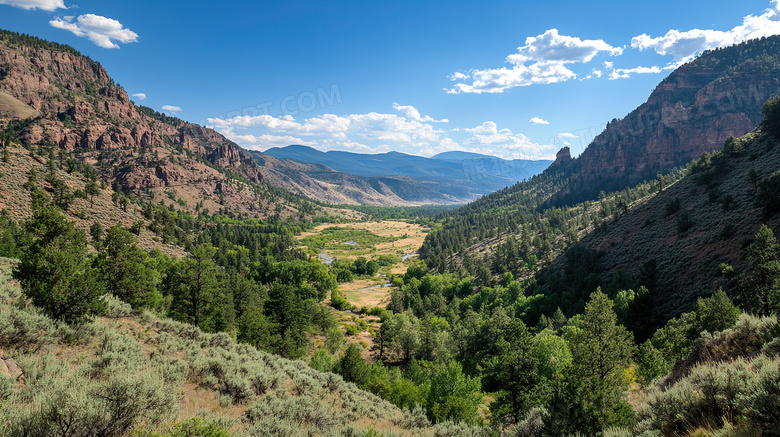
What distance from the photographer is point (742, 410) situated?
22.7ft

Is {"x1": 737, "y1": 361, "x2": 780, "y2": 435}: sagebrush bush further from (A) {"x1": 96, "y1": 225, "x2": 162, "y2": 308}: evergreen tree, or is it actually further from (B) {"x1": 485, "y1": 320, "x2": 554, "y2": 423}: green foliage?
(A) {"x1": 96, "y1": 225, "x2": 162, "y2": 308}: evergreen tree

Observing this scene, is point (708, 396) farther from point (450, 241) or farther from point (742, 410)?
point (450, 241)

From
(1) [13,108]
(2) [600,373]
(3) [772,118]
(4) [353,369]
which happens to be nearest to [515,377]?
(2) [600,373]

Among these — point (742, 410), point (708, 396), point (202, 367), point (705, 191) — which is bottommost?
point (202, 367)

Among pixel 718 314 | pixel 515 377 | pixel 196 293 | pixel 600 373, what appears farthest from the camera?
pixel 196 293

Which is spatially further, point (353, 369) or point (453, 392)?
point (353, 369)

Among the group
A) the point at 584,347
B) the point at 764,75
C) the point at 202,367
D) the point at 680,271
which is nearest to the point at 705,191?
the point at 680,271

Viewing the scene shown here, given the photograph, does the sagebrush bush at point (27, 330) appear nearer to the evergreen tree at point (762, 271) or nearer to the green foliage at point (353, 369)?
the green foliage at point (353, 369)

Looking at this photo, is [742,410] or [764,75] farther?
[764,75]

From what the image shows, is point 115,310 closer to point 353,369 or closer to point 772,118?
point 353,369

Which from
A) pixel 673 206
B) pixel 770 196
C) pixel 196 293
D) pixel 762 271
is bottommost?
pixel 762 271

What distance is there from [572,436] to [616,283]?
5853cm

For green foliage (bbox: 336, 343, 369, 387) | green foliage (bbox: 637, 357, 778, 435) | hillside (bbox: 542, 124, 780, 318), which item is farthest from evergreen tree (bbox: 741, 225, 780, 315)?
green foliage (bbox: 336, 343, 369, 387)

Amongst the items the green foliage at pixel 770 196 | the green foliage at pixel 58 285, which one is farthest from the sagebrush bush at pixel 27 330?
the green foliage at pixel 770 196
